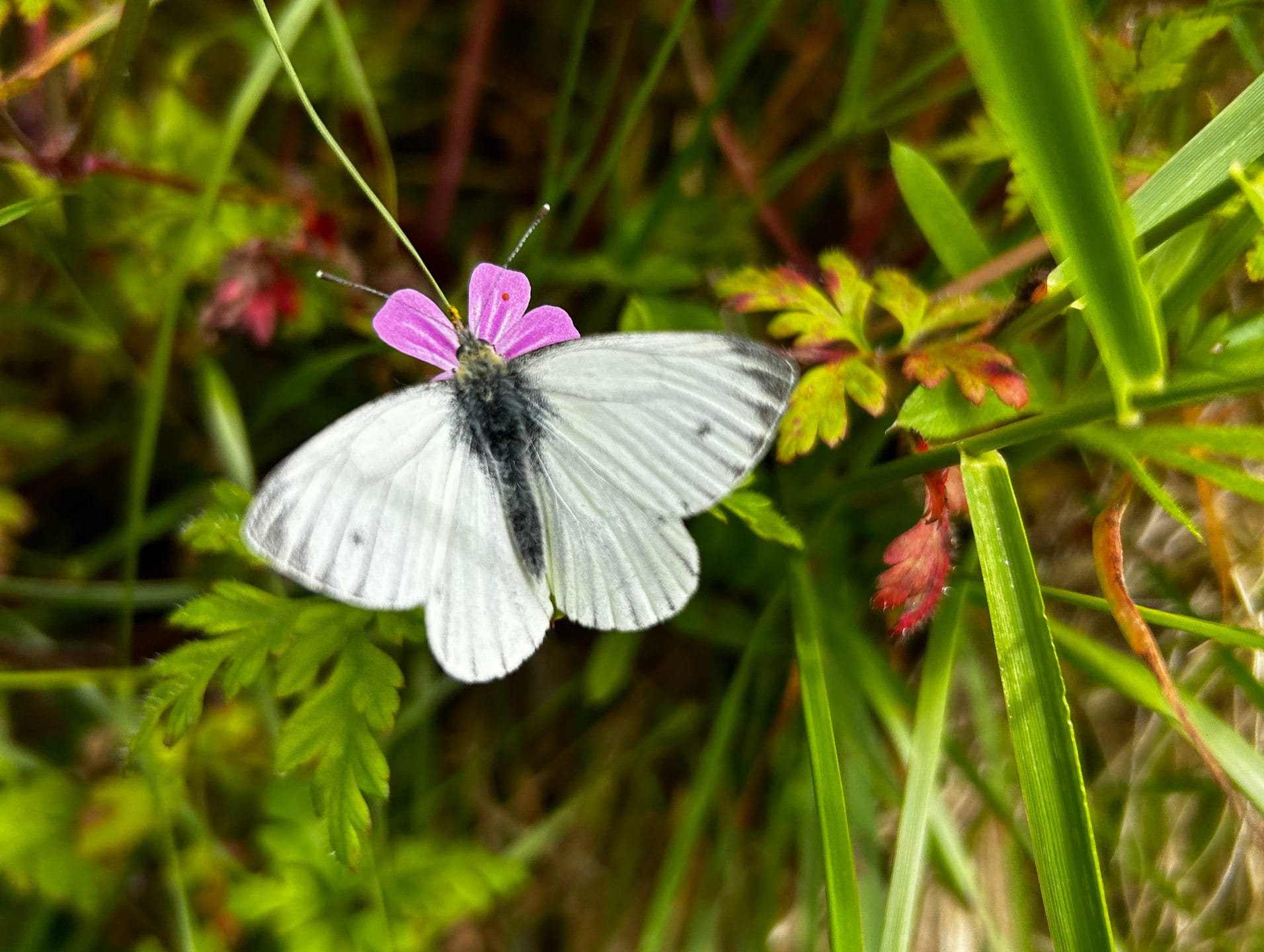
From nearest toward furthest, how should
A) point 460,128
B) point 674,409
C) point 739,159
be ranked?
point 674,409, point 739,159, point 460,128

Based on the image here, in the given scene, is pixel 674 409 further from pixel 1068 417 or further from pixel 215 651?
pixel 215 651

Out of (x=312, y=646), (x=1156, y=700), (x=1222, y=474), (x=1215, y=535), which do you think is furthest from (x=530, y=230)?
(x=1215, y=535)

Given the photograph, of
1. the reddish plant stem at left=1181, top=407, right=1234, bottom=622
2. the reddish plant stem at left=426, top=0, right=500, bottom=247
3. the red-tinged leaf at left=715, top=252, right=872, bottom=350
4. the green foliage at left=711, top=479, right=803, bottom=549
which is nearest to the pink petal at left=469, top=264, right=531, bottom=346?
the red-tinged leaf at left=715, top=252, right=872, bottom=350

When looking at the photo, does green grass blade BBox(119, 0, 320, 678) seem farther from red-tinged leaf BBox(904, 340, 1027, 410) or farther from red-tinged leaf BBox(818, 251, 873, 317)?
red-tinged leaf BBox(904, 340, 1027, 410)

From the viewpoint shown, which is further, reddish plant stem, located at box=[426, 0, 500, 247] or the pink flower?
reddish plant stem, located at box=[426, 0, 500, 247]

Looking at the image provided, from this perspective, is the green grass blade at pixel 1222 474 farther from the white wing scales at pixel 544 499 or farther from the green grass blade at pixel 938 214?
the white wing scales at pixel 544 499

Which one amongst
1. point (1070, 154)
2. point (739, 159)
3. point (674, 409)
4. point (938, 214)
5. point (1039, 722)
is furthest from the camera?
point (739, 159)
